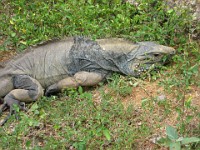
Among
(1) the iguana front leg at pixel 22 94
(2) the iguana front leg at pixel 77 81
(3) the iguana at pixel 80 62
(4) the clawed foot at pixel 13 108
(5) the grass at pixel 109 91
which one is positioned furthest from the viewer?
(3) the iguana at pixel 80 62

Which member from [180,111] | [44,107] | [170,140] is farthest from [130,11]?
[170,140]

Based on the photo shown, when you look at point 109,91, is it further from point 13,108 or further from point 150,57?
point 13,108

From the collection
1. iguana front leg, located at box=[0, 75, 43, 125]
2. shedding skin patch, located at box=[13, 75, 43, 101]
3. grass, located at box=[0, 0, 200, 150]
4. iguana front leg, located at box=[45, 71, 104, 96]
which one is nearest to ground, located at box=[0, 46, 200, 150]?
grass, located at box=[0, 0, 200, 150]

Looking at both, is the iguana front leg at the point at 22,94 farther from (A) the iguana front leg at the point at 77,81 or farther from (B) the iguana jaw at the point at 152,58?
(B) the iguana jaw at the point at 152,58

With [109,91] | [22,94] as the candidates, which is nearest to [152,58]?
[109,91]

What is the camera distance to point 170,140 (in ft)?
16.1

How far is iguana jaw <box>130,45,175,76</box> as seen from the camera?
7.72 m

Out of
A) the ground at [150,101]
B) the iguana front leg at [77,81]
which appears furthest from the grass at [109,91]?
the iguana front leg at [77,81]

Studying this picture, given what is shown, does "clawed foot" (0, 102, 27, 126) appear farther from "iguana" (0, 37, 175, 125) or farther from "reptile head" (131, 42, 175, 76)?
"reptile head" (131, 42, 175, 76)

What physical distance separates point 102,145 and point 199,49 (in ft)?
8.87

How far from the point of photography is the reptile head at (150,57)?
304 inches

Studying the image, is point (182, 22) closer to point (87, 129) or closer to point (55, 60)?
point (55, 60)

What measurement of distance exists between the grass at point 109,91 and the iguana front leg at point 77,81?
0.39 ft

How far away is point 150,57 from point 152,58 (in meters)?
0.04
